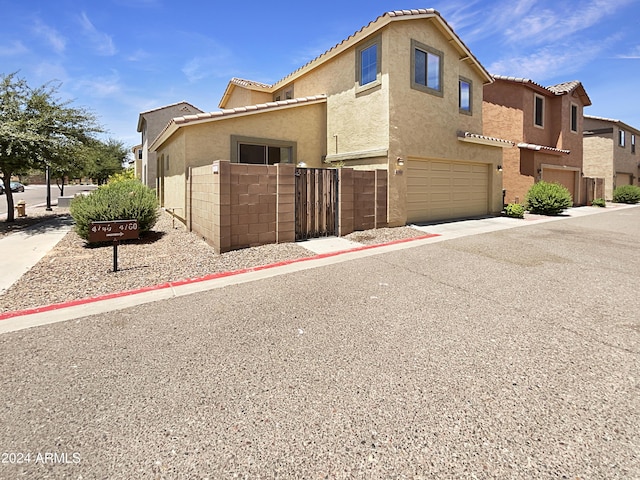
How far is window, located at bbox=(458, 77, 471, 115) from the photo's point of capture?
15008 millimetres

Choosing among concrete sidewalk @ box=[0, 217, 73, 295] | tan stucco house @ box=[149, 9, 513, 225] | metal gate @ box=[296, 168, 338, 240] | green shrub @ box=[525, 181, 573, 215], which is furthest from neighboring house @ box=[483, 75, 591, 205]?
concrete sidewalk @ box=[0, 217, 73, 295]

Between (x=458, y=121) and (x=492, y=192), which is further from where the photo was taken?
(x=492, y=192)

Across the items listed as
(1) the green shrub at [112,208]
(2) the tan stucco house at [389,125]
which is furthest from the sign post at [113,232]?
(2) the tan stucco house at [389,125]

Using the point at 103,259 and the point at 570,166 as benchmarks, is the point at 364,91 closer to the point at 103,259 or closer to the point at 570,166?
the point at 103,259

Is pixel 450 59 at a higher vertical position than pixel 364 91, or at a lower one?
higher

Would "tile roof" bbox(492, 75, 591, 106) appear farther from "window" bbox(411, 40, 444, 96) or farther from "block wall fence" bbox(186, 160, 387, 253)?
"block wall fence" bbox(186, 160, 387, 253)

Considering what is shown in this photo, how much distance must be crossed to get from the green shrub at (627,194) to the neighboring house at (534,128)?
8.11m

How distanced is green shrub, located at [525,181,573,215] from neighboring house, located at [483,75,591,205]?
1.58 meters

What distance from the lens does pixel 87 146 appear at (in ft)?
50.2

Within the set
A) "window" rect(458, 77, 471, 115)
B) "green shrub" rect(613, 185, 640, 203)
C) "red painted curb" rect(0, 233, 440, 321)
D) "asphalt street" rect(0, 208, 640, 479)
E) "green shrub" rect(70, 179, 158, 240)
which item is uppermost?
"window" rect(458, 77, 471, 115)

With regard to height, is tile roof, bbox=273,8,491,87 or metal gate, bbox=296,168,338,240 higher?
tile roof, bbox=273,8,491,87

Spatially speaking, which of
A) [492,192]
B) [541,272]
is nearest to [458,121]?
[492,192]

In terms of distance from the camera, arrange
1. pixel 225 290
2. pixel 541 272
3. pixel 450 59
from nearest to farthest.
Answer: pixel 225 290 → pixel 541 272 → pixel 450 59

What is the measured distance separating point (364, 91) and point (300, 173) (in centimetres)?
521
